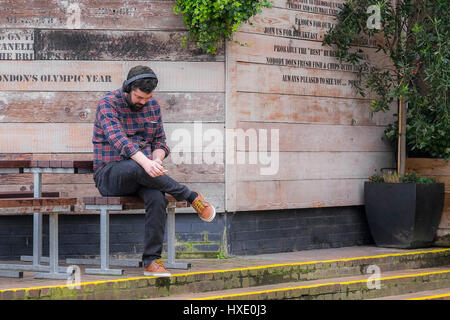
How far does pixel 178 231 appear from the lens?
6.09m

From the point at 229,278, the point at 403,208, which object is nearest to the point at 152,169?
the point at 229,278

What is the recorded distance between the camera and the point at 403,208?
6680mm

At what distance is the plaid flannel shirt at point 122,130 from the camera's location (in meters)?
4.87

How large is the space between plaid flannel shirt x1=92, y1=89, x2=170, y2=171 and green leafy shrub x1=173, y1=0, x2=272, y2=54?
88cm

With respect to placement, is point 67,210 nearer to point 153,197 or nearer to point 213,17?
point 153,197

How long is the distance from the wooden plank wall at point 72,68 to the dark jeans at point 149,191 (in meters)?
1.14

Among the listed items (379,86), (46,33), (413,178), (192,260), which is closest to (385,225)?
(413,178)

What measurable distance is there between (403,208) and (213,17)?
228cm
